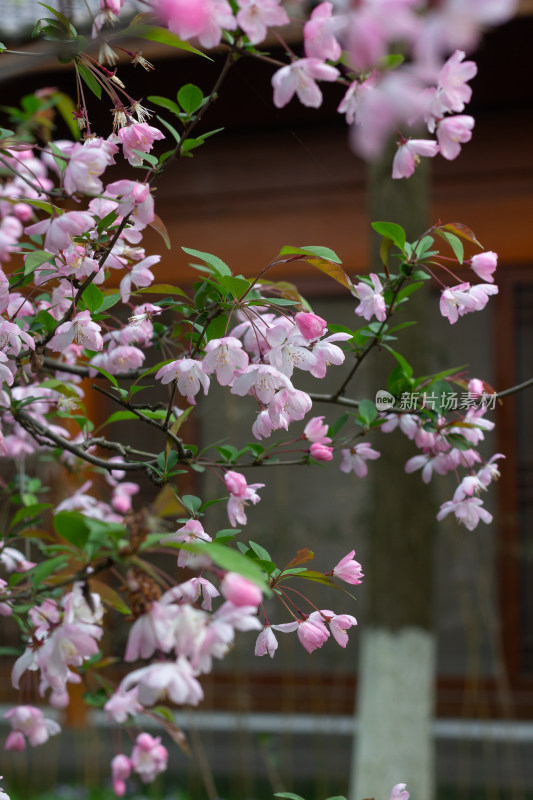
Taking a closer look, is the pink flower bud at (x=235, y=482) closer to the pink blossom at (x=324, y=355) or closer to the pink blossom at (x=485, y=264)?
the pink blossom at (x=324, y=355)

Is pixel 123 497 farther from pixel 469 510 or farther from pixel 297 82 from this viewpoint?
pixel 297 82

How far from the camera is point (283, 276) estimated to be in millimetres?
3039

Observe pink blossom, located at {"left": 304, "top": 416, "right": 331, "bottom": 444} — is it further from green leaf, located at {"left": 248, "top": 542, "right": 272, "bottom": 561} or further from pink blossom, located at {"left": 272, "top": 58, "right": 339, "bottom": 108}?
pink blossom, located at {"left": 272, "top": 58, "right": 339, "bottom": 108}

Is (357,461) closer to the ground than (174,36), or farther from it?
closer to the ground

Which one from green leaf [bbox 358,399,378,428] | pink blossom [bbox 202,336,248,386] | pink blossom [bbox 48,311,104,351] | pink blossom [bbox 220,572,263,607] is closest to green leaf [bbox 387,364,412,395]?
green leaf [bbox 358,399,378,428]

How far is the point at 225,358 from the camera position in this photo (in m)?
0.80

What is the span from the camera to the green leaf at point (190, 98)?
0.79m

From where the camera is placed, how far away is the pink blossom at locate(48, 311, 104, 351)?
2.79 ft

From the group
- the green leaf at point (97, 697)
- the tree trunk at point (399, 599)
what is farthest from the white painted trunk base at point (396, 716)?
the green leaf at point (97, 697)

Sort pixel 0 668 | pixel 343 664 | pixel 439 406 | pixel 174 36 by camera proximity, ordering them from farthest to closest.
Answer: pixel 0 668
pixel 343 664
pixel 439 406
pixel 174 36

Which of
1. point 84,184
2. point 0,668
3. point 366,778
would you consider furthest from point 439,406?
point 0,668

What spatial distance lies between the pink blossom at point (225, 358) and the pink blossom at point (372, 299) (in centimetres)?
18

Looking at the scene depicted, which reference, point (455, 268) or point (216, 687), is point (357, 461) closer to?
point (455, 268)

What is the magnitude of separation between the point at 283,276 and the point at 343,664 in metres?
1.43
